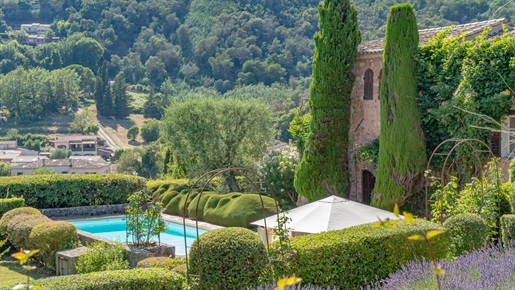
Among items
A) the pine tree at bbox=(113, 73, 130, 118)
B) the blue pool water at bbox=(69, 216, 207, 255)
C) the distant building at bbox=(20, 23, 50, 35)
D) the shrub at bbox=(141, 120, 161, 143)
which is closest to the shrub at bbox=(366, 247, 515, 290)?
the blue pool water at bbox=(69, 216, 207, 255)

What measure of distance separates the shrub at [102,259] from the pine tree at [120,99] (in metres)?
86.3

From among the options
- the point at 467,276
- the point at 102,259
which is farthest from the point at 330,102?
the point at 467,276

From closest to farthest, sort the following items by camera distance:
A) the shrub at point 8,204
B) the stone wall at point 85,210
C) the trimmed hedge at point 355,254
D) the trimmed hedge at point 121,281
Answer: the trimmed hedge at point 121,281
the trimmed hedge at point 355,254
the shrub at point 8,204
the stone wall at point 85,210

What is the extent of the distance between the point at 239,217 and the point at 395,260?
1014cm

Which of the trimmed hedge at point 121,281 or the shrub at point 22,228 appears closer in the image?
the trimmed hedge at point 121,281

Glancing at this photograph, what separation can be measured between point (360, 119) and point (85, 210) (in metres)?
9.68

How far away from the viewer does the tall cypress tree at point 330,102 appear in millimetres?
18828

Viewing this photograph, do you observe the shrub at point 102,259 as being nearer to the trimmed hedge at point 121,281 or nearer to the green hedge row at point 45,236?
the green hedge row at point 45,236

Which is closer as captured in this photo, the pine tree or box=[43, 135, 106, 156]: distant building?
box=[43, 135, 106, 156]: distant building

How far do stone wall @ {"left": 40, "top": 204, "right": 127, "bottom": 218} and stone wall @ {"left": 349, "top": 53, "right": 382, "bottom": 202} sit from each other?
8251 millimetres

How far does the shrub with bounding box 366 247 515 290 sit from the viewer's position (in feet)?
20.6

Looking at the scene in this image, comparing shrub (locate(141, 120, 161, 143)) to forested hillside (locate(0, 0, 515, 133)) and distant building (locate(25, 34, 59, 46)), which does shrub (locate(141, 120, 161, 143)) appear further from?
distant building (locate(25, 34, 59, 46))

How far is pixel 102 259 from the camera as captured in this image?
12.3m

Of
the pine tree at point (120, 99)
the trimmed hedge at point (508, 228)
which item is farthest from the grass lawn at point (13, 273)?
the pine tree at point (120, 99)
